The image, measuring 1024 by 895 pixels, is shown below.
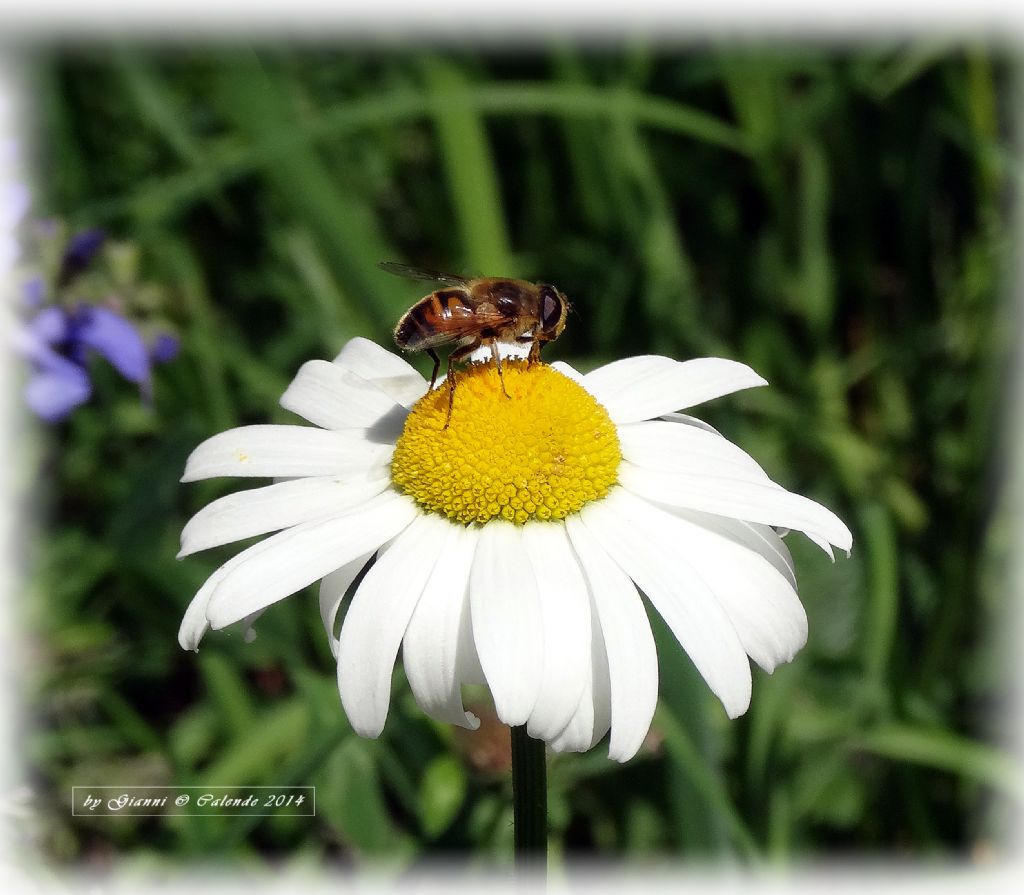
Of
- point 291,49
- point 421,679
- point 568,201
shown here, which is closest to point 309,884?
point 421,679

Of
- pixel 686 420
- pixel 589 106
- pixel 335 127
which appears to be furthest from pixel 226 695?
pixel 589 106

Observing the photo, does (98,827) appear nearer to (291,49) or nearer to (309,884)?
(309,884)

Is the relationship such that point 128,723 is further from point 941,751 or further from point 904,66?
point 904,66

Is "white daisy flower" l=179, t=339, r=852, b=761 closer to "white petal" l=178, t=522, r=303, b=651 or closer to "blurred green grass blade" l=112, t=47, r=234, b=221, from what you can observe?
"white petal" l=178, t=522, r=303, b=651

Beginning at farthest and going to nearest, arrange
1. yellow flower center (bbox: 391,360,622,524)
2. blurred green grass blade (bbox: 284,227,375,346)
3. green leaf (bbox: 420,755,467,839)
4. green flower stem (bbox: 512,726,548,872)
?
blurred green grass blade (bbox: 284,227,375,346), green leaf (bbox: 420,755,467,839), yellow flower center (bbox: 391,360,622,524), green flower stem (bbox: 512,726,548,872)

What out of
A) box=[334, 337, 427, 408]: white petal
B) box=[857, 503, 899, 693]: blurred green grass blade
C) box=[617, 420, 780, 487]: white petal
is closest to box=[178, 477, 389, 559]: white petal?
box=[334, 337, 427, 408]: white petal

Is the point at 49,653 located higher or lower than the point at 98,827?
higher
